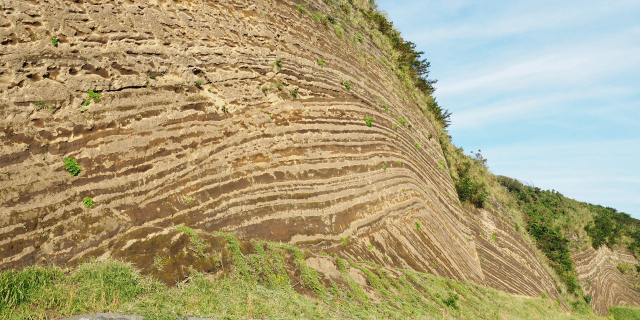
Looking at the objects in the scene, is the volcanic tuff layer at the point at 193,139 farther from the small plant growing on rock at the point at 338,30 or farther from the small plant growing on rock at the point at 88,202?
the small plant growing on rock at the point at 338,30

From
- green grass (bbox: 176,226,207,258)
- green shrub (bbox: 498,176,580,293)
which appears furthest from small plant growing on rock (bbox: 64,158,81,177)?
green shrub (bbox: 498,176,580,293)

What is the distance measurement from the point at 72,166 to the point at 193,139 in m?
2.22

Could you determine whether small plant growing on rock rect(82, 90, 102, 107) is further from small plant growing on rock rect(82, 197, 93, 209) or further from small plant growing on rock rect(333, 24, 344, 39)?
small plant growing on rock rect(333, 24, 344, 39)

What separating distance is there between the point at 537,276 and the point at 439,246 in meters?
9.08

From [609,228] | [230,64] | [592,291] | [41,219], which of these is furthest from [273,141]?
[609,228]

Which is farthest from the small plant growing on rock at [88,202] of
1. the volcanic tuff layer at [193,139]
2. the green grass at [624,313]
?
the green grass at [624,313]

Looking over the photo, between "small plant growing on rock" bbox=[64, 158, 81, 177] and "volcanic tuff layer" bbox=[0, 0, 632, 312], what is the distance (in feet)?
0.24

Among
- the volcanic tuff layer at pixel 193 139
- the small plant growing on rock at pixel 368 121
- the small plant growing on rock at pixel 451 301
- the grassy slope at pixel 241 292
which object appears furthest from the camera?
the small plant growing on rock at pixel 368 121

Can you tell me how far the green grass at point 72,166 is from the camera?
688 centimetres

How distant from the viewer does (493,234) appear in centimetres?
1941

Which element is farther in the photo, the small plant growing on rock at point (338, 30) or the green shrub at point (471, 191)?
the green shrub at point (471, 191)

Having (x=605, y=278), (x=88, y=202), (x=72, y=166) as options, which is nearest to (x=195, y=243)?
(x=88, y=202)

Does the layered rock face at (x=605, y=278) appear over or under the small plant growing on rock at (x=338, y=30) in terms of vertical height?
under

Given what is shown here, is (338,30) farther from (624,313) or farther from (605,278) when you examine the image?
(605,278)
